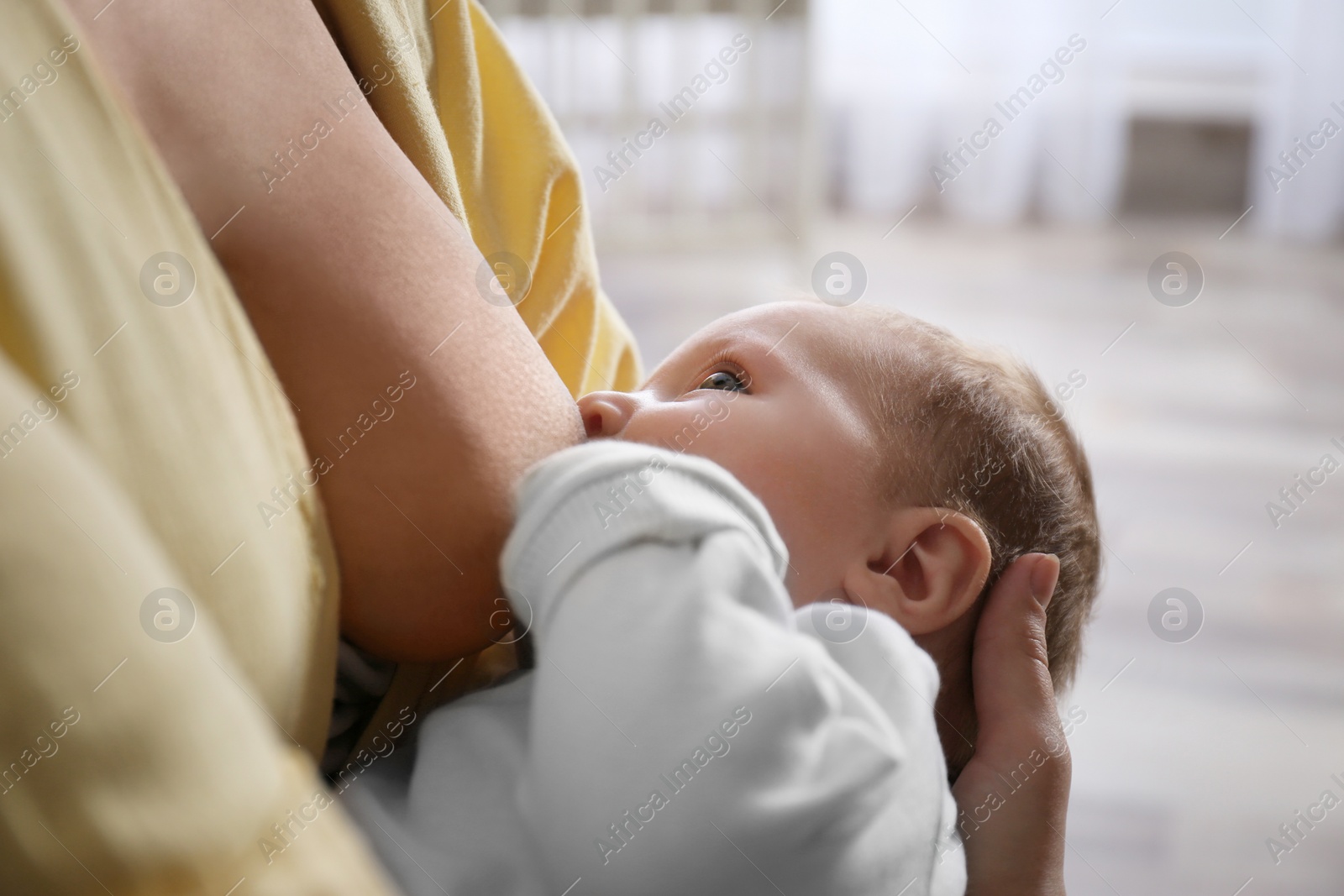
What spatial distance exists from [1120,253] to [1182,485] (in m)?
1.83

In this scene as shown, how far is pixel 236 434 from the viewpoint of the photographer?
1.51 ft

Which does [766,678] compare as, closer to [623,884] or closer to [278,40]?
[623,884]

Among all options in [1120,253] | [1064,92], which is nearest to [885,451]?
[1120,253]

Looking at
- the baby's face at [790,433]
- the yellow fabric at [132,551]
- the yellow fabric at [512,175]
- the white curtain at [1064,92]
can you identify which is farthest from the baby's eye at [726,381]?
the white curtain at [1064,92]

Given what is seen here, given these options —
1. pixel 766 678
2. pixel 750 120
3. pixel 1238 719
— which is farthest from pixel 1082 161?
pixel 766 678

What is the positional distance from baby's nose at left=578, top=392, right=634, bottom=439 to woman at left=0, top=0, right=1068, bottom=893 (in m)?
0.07

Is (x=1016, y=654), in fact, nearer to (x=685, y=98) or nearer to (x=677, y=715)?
(x=677, y=715)

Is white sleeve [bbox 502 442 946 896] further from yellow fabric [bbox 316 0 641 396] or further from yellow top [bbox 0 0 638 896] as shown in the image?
yellow fabric [bbox 316 0 641 396]

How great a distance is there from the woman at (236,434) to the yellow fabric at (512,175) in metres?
0.02

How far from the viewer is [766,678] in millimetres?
546

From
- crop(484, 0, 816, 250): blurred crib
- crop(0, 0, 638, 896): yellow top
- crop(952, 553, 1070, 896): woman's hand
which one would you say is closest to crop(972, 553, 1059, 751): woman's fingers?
crop(952, 553, 1070, 896): woman's hand

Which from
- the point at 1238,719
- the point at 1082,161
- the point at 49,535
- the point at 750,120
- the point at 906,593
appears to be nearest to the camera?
the point at 49,535

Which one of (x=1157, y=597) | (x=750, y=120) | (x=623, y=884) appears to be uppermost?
(x=623, y=884)

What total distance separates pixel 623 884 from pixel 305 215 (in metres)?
0.35
